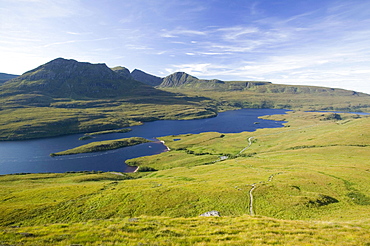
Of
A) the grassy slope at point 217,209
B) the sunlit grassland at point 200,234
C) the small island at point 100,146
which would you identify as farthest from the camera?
the small island at point 100,146

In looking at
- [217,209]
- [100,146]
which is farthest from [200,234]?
[100,146]

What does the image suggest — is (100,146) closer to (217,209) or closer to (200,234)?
(217,209)

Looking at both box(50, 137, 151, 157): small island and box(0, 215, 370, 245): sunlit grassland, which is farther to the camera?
box(50, 137, 151, 157): small island

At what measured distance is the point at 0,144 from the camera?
608ft

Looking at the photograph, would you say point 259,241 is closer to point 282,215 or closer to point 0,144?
point 282,215

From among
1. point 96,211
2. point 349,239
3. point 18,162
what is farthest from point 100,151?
point 349,239

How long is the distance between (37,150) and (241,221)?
7534 inches

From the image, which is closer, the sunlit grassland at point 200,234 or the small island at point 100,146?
the sunlit grassland at point 200,234

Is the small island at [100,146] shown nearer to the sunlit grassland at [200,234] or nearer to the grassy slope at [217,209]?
the grassy slope at [217,209]

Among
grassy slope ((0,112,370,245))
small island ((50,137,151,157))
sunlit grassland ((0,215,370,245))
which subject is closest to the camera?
sunlit grassland ((0,215,370,245))

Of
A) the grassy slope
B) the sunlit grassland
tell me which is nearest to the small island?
the grassy slope

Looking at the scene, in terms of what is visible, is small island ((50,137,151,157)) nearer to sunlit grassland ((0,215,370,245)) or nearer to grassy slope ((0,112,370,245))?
grassy slope ((0,112,370,245))

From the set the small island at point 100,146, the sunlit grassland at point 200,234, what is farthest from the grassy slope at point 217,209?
the small island at point 100,146

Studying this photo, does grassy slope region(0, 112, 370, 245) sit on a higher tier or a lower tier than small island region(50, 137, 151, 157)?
higher
